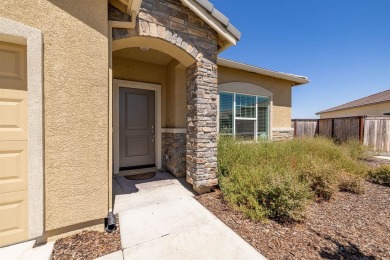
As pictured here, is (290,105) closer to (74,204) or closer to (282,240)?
(282,240)

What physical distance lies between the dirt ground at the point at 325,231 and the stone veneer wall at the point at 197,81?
2.31 ft

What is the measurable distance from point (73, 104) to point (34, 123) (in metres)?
0.50

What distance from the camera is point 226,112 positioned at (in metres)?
6.62

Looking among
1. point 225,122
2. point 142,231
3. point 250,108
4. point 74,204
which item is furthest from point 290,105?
point 74,204

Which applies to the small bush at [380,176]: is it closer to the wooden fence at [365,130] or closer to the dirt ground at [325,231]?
the dirt ground at [325,231]

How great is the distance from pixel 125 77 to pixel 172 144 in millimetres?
2393

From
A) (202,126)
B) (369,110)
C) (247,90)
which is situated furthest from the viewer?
(369,110)

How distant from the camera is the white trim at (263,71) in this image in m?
6.21

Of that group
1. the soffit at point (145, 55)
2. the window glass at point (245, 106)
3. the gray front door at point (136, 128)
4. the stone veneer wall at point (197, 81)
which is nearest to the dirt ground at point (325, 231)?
the stone veneer wall at point (197, 81)

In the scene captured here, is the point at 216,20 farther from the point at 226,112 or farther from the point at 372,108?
the point at 372,108

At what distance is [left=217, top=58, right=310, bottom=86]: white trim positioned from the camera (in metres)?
6.21

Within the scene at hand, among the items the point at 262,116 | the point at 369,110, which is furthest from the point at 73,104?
the point at 369,110

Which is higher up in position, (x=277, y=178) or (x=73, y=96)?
(x=73, y=96)

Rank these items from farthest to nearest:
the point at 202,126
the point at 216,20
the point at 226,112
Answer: the point at 226,112 → the point at 202,126 → the point at 216,20
